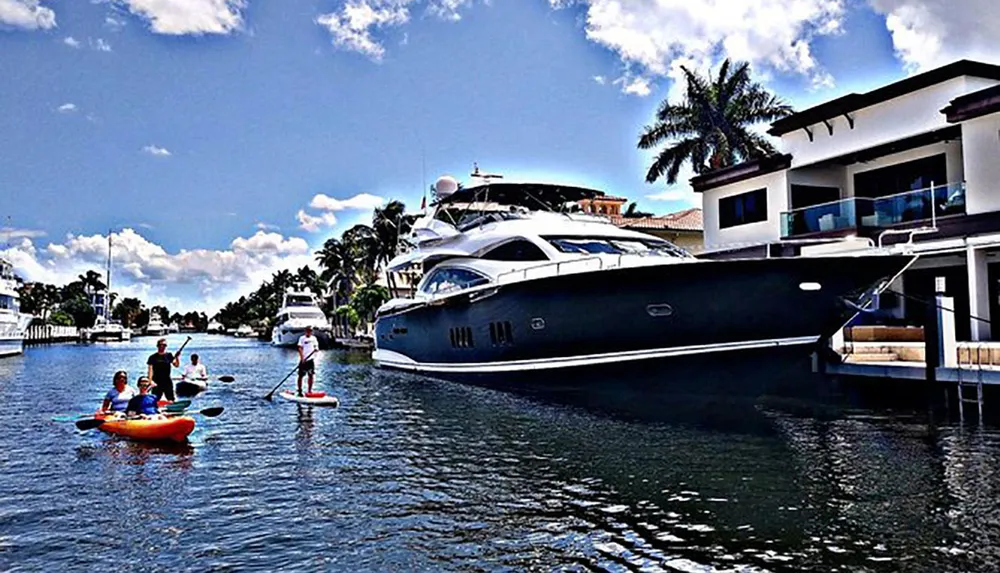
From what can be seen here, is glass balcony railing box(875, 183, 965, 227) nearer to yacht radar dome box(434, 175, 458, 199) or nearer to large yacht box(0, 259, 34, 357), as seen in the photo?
Answer: yacht radar dome box(434, 175, 458, 199)

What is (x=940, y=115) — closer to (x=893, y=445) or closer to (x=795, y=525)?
(x=893, y=445)

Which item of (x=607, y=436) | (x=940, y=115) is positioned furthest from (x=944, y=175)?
(x=607, y=436)

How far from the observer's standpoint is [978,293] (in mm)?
18547

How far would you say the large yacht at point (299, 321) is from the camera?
66.4 meters

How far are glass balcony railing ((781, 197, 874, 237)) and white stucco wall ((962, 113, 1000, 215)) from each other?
10.8ft

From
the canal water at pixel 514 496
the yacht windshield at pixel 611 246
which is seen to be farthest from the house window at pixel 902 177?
the canal water at pixel 514 496

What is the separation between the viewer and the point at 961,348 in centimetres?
→ 1558

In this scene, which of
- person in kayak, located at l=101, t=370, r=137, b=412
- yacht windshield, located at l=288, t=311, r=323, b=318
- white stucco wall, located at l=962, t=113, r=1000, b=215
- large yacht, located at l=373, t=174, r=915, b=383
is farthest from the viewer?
yacht windshield, located at l=288, t=311, r=323, b=318

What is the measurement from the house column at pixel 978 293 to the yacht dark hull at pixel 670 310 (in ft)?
19.2

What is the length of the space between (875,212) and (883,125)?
2854mm

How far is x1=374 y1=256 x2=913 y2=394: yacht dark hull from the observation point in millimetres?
14117

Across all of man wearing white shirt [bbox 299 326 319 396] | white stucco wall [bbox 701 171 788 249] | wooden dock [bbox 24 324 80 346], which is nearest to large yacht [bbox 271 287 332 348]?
wooden dock [bbox 24 324 80 346]

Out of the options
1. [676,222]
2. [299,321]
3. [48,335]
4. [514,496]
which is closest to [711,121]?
[676,222]

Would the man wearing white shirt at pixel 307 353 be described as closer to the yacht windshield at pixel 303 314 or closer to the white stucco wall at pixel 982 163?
the white stucco wall at pixel 982 163
